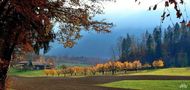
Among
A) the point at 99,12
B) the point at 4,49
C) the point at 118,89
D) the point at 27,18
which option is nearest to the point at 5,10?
the point at 27,18

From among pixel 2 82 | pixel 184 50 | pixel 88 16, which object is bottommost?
pixel 2 82

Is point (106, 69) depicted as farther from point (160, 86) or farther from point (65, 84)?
point (160, 86)

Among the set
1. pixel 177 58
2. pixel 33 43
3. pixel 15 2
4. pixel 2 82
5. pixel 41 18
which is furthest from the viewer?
pixel 177 58

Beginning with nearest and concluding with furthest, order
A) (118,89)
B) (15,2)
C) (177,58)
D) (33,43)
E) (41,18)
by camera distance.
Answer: (15,2)
(41,18)
(33,43)
(118,89)
(177,58)

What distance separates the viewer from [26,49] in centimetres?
2197

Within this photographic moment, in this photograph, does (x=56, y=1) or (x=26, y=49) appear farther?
(x=26, y=49)

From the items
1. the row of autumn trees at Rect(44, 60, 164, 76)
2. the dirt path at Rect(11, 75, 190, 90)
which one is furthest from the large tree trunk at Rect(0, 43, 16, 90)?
the row of autumn trees at Rect(44, 60, 164, 76)

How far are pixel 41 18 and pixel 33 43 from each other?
14.5ft

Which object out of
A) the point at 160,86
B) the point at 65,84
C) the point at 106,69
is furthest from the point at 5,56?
the point at 106,69

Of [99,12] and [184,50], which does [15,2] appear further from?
[184,50]

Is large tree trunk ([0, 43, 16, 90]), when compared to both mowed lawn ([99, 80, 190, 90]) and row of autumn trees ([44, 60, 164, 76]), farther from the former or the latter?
row of autumn trees ([44, 60, 164, 76])

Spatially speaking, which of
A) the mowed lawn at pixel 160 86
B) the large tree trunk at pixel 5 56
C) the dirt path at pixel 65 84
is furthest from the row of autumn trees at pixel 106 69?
the large tree trunk at pixel 5 56

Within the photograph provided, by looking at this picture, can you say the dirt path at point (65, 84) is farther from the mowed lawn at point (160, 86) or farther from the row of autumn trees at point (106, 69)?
the row of autumn trees at point (106, 69)

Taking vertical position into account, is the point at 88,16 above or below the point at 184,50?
below
